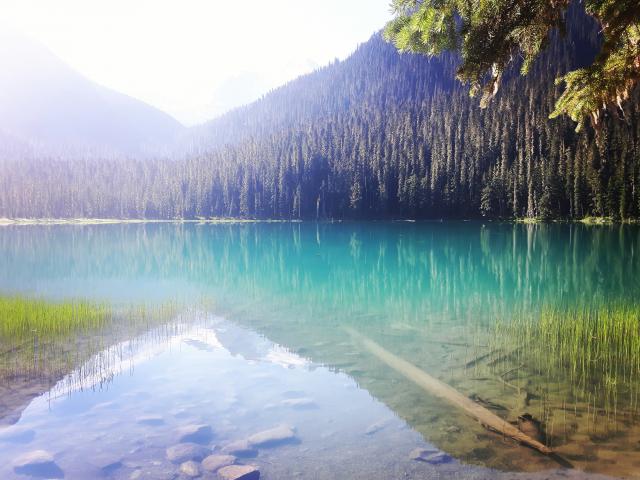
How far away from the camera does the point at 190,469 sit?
25.3 feet

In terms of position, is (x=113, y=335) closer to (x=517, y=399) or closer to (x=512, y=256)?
(x=517, y=399)

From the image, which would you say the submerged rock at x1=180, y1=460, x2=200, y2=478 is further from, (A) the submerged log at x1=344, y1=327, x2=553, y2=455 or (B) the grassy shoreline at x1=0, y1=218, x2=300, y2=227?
(B) the grassy shoreline at x1=0, y1=218, x2=300, y2=227

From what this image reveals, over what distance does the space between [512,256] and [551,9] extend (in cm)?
3628

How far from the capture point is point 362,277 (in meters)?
30.0

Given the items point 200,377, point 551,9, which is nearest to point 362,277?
point 200,377

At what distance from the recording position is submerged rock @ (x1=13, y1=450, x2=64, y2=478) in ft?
25.0

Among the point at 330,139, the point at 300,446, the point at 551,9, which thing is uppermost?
the point at 330,139

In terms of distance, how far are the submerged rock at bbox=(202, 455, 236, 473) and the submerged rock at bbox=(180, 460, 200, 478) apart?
123mm

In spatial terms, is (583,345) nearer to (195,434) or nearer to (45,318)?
(195,434)

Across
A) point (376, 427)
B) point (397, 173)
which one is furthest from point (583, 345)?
point (397, 173)

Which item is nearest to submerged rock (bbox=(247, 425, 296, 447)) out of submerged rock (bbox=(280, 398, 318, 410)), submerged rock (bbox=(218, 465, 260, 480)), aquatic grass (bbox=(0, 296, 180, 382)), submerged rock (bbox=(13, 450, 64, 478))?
submerged rock (bbox=(218, 465, 260, 480))

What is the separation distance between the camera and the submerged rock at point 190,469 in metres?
7.56

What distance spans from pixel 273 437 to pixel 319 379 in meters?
3.29

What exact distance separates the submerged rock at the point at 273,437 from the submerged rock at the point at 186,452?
2.76 feet
